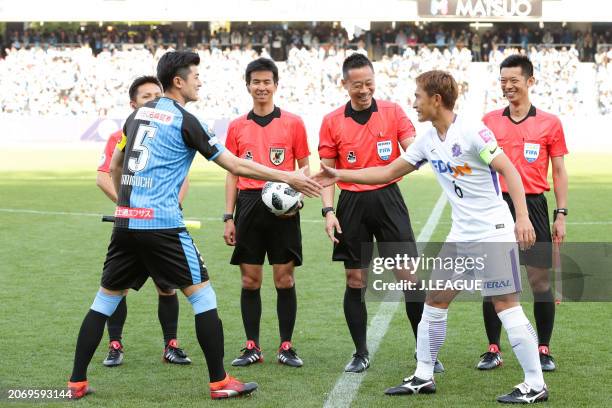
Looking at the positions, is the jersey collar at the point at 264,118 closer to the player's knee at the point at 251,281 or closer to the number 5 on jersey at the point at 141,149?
the player's knee at the point at 251,281

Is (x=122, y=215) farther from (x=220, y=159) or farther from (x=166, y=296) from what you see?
(x=166, y=296)

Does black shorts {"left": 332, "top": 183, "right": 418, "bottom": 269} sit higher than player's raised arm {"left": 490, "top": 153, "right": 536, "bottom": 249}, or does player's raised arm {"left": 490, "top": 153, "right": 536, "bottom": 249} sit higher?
player's raised arm {"left": 490, "top": 153, "right": 536, "bottom": 249}

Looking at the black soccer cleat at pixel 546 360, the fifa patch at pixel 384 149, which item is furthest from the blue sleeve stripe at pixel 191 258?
the black soccer cleat at pixel 546 360

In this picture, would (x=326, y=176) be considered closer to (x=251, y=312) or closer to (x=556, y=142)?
(x=251, y=312)

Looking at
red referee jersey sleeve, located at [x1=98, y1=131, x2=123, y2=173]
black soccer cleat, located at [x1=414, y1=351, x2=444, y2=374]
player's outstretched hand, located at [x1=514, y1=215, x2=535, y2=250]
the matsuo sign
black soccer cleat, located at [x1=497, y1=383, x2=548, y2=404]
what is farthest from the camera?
the matsuo sign

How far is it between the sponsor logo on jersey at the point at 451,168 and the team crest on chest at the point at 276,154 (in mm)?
1406

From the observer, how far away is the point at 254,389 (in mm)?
5629

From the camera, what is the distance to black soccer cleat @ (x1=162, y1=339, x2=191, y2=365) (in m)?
6.47

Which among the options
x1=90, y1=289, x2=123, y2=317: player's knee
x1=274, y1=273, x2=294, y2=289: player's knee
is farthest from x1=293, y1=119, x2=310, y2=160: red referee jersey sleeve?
x1=90, y1=289, x2=123, y2=317: player's knee

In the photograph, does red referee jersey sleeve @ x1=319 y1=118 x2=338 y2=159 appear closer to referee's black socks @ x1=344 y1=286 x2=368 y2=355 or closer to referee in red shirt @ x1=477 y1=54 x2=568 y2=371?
referee's black socks @ x1=344 y1=286 x2=368 y2=355

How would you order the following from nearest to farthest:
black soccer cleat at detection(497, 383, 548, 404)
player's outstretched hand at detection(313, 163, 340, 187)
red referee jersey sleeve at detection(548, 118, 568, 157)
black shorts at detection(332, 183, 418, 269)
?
black soccer cleat at detection(497, 383, 548, 404) < player's outstretched hand at detection(313, 163, 340, 187) < black shorts at detection(332, 183, 418, 269) < red referee jersey sleeve at detection(548, 118, 568, 157)

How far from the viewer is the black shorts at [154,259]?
5.39 m

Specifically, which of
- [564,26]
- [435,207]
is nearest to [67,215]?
[435,207]

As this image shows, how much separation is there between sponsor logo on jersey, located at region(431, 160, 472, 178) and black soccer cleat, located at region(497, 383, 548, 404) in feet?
4.10
